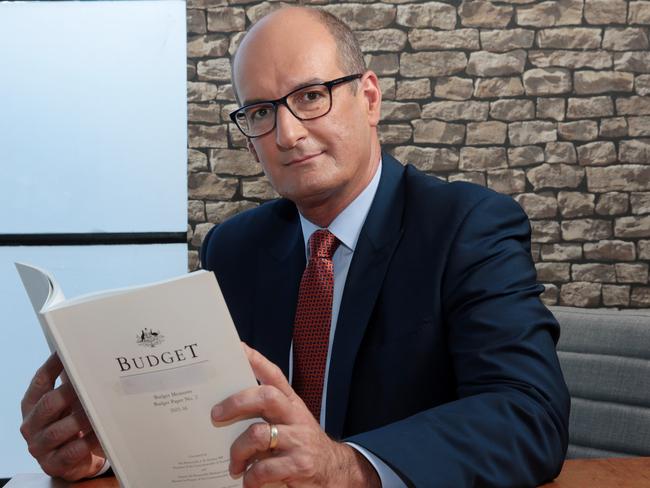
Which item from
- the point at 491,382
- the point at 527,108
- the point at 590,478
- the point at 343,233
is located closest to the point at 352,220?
the point at 343,233

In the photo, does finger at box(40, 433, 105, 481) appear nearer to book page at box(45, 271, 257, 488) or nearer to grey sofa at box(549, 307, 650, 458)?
book page at box(45, 271, 257, 488)

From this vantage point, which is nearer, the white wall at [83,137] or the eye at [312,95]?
the eye at [312,95]

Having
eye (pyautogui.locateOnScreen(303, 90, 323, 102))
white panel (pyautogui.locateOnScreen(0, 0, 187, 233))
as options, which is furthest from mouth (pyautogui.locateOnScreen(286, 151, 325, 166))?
white panel (pyautogui.locateOnScreen(0, 0, 187, 233))

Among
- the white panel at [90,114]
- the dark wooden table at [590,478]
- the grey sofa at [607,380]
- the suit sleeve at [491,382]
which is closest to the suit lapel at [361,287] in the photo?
the suit sleeve at [491,382]

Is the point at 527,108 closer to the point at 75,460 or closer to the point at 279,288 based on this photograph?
the point at 279,288

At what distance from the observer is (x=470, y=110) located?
4562 mm

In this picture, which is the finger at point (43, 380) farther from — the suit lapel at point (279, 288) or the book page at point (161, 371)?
the suit lapel at point (279, 288)

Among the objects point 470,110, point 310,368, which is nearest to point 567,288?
point 470,110

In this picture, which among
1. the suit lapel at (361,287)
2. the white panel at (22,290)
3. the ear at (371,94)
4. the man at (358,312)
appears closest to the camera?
the man at (358,312)

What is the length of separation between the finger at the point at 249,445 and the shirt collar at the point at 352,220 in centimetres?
66

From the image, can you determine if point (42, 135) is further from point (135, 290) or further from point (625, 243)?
point (135, 290)

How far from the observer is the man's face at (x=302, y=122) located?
1526mm

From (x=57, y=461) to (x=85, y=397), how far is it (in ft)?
0.97

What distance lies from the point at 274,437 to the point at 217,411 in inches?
2.9
